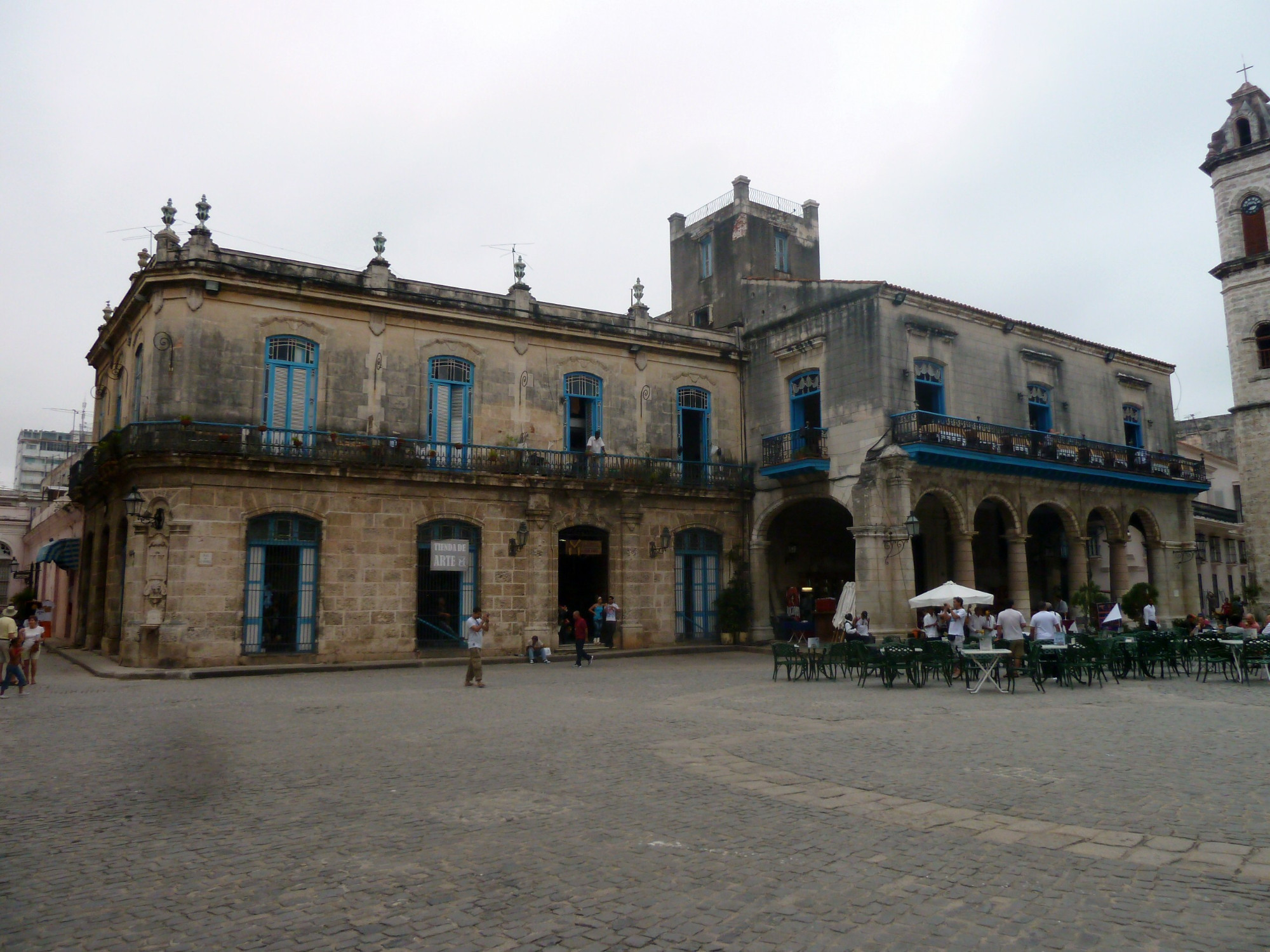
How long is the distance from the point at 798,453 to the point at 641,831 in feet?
61.9

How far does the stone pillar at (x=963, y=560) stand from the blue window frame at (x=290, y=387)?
1626cm

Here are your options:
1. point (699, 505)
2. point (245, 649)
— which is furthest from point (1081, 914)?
point (699, 505)

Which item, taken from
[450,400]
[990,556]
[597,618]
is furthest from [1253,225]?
[450,400]

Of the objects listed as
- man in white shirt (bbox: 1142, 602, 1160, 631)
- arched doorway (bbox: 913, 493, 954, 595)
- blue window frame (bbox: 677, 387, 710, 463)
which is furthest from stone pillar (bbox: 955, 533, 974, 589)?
blue window frame (bbox: 677, 387, 710, 463)

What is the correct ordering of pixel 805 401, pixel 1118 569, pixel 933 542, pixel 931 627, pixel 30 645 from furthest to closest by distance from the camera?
pixel 1118 569
pixel 933 542
pixel 805 401
pixel 931 627
pixel 30 645

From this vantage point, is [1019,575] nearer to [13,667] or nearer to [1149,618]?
[1149,618]

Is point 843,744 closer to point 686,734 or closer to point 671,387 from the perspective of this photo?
point 686,734

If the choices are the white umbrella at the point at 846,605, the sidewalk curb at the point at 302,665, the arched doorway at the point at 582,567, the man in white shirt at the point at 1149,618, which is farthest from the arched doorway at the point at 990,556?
the arched doorway at the point at 582,567

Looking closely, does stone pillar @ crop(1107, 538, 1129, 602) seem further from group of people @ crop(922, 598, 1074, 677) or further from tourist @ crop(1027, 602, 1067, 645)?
tourist @ crop(1027, 602, 1067, 645)

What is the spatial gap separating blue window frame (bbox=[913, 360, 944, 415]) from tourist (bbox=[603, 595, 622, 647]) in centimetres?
955

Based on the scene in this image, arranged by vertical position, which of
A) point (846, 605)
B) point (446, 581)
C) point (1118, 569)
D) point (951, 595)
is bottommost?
Result: point (846, 605)

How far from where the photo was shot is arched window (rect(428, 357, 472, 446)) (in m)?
22.6

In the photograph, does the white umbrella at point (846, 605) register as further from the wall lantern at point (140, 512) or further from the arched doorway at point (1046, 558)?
the wall lantern at point (140, 512)

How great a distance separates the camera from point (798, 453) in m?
24.5
